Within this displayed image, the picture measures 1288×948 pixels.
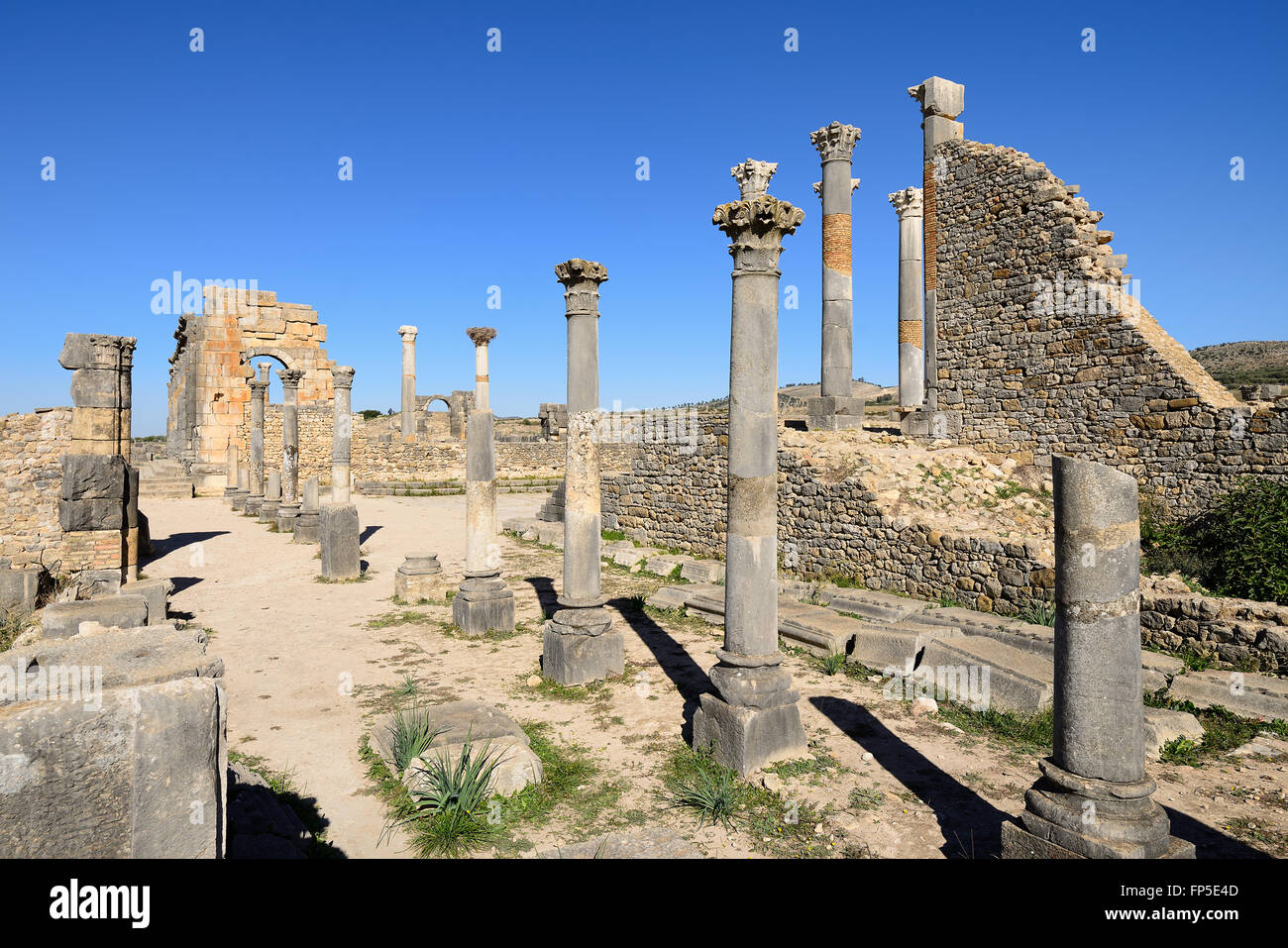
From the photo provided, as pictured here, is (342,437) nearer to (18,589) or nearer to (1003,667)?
(18,589)

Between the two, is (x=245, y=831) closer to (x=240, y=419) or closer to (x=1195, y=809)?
(x=1195, y=809)

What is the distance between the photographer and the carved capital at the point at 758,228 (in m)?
5.20

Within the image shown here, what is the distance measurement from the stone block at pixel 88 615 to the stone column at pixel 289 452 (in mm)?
9994

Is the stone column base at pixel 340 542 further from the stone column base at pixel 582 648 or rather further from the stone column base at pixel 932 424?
the stone column base at pixel 932 424

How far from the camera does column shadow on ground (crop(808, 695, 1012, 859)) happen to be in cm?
408

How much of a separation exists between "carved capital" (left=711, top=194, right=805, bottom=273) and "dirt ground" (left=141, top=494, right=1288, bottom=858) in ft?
12.4

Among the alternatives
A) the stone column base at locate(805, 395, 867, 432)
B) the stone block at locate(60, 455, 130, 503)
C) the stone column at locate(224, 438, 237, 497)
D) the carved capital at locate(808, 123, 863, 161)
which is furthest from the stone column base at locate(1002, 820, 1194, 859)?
the stone column at locate(224, 438, 237, 497)

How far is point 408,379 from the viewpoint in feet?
96.3

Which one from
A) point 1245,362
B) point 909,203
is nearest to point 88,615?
point 909,203

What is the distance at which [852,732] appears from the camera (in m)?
5.80

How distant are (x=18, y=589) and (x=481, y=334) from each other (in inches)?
273

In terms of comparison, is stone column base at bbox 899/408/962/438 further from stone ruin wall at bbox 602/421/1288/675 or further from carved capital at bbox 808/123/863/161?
carved capital at bbox 808/123/863/161

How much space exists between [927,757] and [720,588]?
189 inches

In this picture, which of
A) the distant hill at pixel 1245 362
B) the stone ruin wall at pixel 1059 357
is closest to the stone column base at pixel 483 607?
the stone ruin wall at pixel 1059 357
